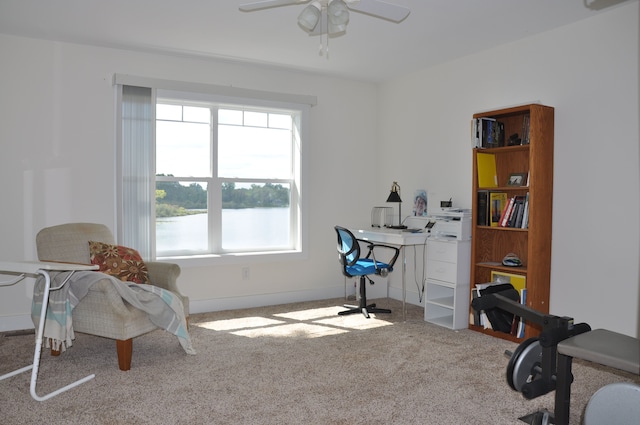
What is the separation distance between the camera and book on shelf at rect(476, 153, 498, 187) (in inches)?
166

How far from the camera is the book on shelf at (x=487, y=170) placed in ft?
13.9

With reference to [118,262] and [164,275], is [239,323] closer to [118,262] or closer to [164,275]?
[164,275]

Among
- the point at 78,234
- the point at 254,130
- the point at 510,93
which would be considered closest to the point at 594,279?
the point at 510,93

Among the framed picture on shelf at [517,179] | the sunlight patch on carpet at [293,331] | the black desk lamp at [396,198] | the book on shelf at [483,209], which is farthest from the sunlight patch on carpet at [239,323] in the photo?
the framed picture on shelf at [517,179]

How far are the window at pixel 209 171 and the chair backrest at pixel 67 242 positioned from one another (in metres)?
0.55

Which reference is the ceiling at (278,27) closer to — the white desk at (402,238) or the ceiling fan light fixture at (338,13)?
the ceiling fan light fixture at (338,13)

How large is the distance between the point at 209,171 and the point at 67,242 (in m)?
1.60

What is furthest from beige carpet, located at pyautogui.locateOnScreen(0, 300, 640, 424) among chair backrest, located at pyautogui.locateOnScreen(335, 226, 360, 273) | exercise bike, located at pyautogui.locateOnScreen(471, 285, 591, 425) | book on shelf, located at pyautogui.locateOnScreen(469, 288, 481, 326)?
chair backrest, located at pyautogui.locateOnScreen(335, 226, 360, 273)

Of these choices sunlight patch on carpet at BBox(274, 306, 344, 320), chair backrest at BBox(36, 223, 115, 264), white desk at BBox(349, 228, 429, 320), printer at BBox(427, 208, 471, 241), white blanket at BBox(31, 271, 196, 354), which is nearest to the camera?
white blanket at BBox(31, 271, 196, 354)

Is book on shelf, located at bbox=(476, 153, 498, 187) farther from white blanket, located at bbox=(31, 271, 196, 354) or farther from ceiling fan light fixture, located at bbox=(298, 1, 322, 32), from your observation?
white blanket, located at bbox=(31, 271, 196, 354)

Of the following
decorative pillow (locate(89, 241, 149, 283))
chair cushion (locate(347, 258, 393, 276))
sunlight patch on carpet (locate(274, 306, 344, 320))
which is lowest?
sunlight patch on carpet (locate(274, 306, 344, 320))

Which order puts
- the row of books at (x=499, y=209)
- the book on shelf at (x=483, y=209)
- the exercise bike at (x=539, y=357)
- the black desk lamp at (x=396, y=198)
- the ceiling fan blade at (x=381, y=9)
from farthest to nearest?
the black desk lamp at (x=396, y=198) < the book on shelf at (x=483, y=209) < the row of books at (x=499, y=209) < the ceiling fan blade at (x=381, y=9) < the exercise bike at (x=539, y=357)

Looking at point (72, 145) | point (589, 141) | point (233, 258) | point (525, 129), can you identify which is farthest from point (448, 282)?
point (72, 145)

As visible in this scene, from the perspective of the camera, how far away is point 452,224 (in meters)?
4.34
